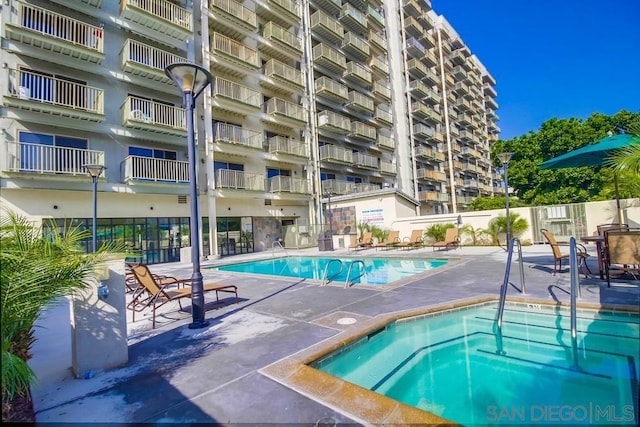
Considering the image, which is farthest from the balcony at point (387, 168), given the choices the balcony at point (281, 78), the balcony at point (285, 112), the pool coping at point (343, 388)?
the pool coping at point (343, 388)

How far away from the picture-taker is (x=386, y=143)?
2955 cm

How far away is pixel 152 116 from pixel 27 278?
597 inches

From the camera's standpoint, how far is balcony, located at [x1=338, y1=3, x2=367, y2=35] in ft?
89.2

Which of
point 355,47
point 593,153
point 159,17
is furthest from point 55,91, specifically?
point 355,47

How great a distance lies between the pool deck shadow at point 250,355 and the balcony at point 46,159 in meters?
8.47

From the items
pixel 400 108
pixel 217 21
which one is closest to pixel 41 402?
pixel 217 21

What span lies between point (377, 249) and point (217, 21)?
16.8 metres

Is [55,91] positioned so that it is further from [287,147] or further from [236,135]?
[287,147]

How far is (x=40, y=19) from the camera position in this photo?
12.6 m

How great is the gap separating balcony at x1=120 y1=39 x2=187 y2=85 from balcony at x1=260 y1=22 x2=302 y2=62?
7562 millimetres

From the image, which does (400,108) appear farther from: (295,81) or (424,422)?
(424,422)

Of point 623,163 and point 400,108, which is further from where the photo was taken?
point 400,108

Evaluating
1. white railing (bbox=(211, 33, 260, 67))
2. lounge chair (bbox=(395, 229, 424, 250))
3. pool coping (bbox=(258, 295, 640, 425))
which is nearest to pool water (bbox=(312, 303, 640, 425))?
pool coping (bbox=(258, 295, 640, 425))

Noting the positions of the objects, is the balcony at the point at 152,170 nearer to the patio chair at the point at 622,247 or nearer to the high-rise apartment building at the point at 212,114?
the high-rise apartment building at the point at 212,114
